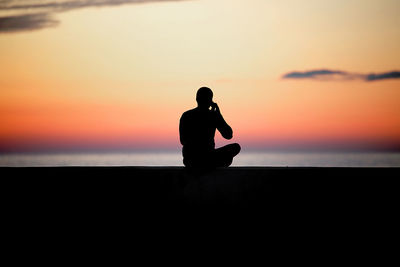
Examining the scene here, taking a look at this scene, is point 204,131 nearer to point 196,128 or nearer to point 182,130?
point 196,128

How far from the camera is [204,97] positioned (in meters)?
6.86

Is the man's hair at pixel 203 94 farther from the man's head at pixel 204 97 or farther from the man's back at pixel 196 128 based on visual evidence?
the man's back at pixel 196 128

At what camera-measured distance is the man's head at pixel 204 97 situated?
22.4 feet

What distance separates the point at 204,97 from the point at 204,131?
1.39ft
